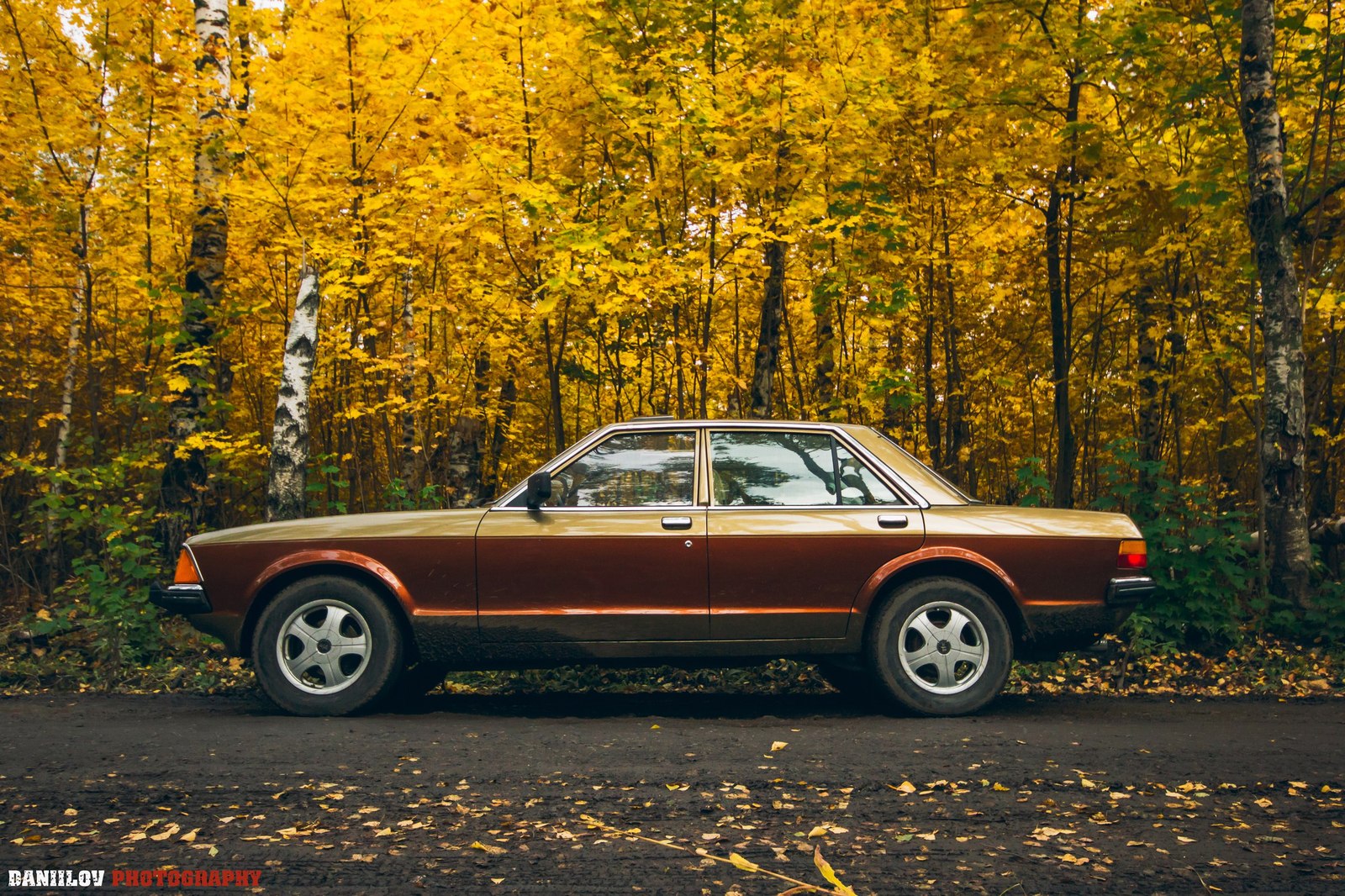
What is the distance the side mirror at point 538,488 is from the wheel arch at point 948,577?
1908 millimetres

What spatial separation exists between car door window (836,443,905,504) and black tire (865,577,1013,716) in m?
0.53

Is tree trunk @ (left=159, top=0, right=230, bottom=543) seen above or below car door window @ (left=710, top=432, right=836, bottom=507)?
above

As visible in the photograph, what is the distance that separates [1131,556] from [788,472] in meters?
2.05

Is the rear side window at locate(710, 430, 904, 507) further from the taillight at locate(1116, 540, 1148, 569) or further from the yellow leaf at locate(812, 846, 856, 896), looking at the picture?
the yellow leaf at locate(812, 846, 856, 896)

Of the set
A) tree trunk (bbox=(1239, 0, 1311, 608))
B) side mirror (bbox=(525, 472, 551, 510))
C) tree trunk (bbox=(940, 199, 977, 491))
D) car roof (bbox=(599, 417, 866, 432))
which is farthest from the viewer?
tree trunk (bbox=(940, 199, 977, 491))

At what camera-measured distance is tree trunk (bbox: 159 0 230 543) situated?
972 centimetres

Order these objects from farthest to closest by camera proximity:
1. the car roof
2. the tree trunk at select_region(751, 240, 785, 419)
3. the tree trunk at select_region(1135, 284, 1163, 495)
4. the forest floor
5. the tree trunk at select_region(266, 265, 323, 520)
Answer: the tree trunk at select_region(1135, 284, 1163, 495)
the tree trunk at select_region(751, 240, 785, 419)
the tree trunk at select_region(266, 265, 323, 520)
the car roof
the forest floor

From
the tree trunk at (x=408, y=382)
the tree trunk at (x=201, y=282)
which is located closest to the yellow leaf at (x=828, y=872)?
the tree trunk at (x=408, y=382)

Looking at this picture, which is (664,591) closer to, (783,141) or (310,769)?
(310,769)

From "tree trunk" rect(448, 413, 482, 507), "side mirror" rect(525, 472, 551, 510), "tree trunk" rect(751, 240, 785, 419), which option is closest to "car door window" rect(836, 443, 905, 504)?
"side mirror" rect(525, 472, 551, 510)

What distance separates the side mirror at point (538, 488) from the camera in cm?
539

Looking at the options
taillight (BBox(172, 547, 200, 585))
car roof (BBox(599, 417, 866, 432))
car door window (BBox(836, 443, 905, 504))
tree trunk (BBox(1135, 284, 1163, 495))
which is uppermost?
tree trunk (BBox(1135, 284, 1163, 495))

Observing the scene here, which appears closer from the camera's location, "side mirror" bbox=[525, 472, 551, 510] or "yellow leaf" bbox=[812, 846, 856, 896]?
A: "yellow leaf" bbox=[812, 846, 856, 896]

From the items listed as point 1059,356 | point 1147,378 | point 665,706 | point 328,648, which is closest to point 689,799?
point 665,706
